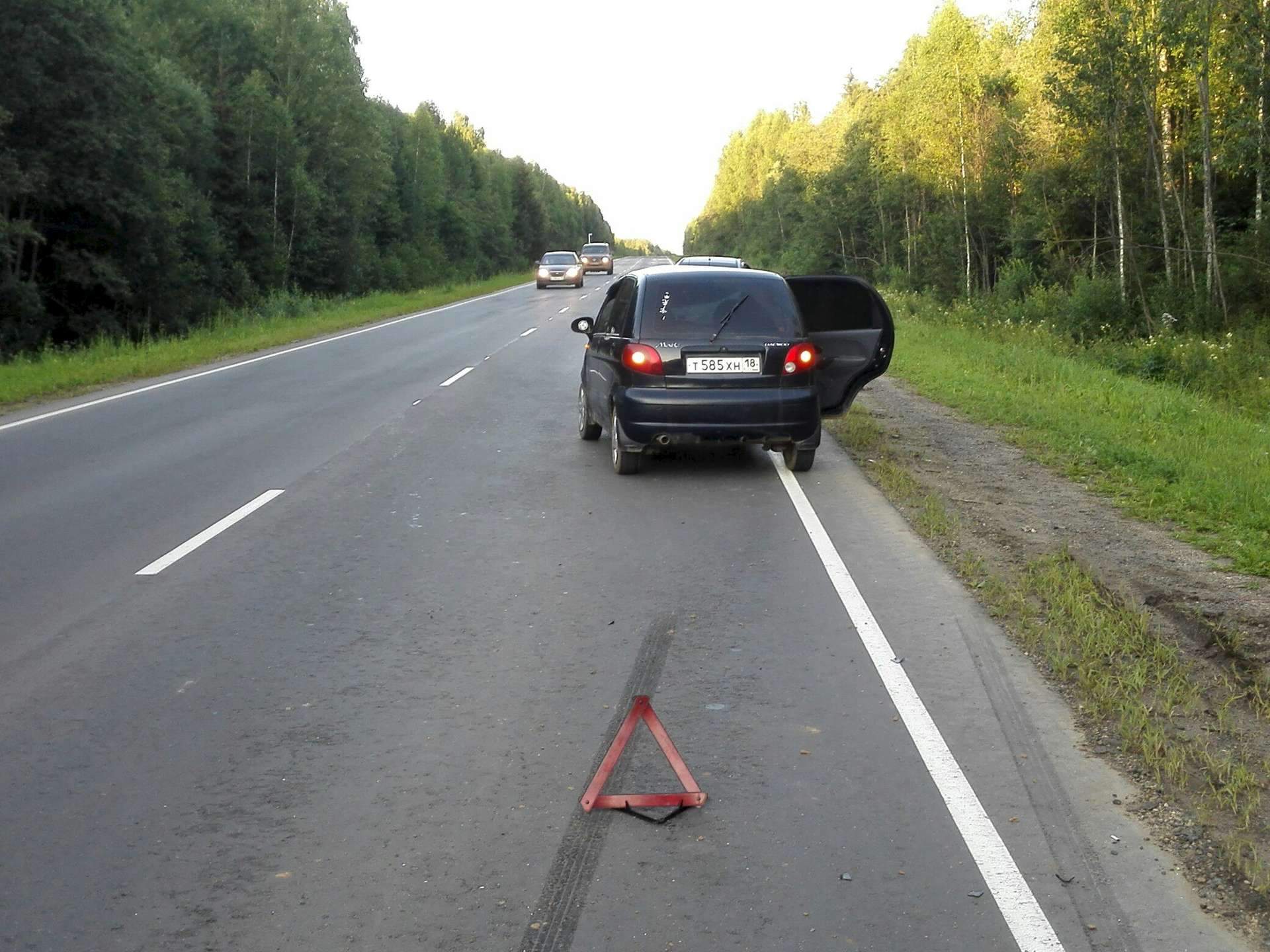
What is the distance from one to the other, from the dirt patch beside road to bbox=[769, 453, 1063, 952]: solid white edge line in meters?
0.52

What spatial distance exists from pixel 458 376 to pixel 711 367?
370 inches

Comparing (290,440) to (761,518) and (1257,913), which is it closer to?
(761,518)

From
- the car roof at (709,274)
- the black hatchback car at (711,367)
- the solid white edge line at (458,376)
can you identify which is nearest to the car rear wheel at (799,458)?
the black hatchback car at (711,367)

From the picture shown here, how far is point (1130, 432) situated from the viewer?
12.5 m

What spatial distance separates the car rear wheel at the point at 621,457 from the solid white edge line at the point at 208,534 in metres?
2.74

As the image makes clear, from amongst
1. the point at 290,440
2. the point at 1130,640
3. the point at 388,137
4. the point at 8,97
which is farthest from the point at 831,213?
the point at 1130,640

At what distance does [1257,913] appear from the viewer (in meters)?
3.52

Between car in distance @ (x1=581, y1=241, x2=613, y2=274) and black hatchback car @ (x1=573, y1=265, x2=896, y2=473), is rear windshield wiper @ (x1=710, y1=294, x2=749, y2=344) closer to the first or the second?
black hatchback car @ (x1=573, y1=265, x2=896, y2=473)

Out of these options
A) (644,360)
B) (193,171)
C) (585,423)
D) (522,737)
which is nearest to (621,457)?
(644,360)

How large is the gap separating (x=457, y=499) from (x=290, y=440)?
146 inches

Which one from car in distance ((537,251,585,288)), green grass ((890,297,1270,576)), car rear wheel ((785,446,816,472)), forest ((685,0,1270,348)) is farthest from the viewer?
car in distance ((537,251,585,288))

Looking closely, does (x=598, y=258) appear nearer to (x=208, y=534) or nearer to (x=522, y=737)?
Answer: (x=208, y=534)

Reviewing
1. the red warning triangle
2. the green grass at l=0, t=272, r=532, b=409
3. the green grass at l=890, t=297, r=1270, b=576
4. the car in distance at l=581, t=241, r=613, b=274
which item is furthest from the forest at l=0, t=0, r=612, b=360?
the red warning triangle

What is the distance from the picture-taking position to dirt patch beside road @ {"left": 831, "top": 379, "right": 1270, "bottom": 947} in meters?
4.06
